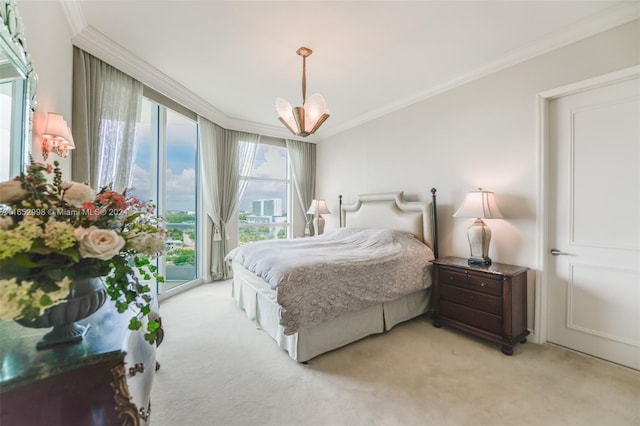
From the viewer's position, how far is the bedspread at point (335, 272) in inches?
84.9

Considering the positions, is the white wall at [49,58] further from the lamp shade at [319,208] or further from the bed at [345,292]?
the lamp shade at [319,208]

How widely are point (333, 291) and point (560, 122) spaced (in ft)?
8.88

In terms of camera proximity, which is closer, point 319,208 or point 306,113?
point 306,113

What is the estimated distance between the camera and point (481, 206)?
266 centimetres

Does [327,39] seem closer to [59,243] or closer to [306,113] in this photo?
[306,113]

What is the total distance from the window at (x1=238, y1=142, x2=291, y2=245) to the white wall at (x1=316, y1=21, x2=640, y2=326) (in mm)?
2175

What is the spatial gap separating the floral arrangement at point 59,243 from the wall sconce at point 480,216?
109 inches

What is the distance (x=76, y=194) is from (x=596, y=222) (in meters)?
3.54

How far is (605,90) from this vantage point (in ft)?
7.34

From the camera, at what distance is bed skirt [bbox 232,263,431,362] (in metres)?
2.27

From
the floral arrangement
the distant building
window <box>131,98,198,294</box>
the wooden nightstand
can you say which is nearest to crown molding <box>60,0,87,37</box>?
window <box>131,98,198,294</box>

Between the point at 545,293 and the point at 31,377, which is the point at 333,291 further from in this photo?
the point at 545,293

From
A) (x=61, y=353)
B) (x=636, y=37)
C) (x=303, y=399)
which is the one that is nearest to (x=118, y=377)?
(x=61, y=353)

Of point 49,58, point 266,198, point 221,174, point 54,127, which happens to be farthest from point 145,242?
point 266,198
